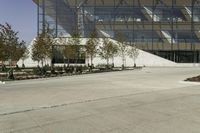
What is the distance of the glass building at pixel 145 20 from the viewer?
72.1 meters

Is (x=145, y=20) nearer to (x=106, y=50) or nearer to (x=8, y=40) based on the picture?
(x=106, y=50)

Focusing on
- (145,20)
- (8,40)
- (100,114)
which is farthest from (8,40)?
(145,20)

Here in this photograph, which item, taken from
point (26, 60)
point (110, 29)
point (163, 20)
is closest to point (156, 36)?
point (163, 20)

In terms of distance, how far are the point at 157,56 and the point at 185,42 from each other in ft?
20.5

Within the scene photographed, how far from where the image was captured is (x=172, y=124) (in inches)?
387

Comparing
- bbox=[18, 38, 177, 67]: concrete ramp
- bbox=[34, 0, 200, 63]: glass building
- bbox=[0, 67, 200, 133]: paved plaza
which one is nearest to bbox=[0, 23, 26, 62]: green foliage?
bbox=[0, 67, 200, 133]: paved plaza

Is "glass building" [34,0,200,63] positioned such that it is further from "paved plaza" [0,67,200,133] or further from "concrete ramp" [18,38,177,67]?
"paved plaza" [0,67,200,133]

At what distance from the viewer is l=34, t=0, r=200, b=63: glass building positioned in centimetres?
7212

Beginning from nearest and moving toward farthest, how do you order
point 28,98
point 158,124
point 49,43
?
point 158,124
point 28,98
point 49,43

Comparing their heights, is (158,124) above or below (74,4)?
below

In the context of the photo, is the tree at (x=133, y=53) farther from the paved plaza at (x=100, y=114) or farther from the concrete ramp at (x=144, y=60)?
the paved plaza at (x=100, y=114)

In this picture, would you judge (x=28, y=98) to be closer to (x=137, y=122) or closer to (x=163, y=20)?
(x=137, y=122)

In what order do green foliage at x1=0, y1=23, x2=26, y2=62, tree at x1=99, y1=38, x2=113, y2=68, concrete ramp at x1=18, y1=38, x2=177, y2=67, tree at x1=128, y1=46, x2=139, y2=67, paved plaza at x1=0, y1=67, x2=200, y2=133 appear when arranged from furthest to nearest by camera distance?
concrete ramp at x1=18, y1=38, x2=177, y2=67 → tree at x1=128, y1=46, x2=139, y2=67 → tree at x1=99, y1=38, x2=113, y2=68 → green foliage at x1=0, y1=23, x2=26, y2=62 → paved plaza at x1=0, y1=67, x2=200, y2=133

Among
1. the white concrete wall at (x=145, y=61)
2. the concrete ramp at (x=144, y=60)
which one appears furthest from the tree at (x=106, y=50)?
the white concrete wall at (x=145, y=61)
